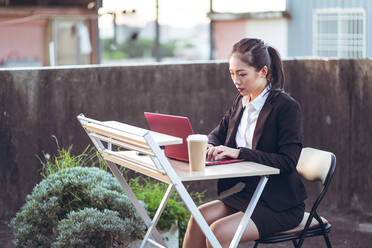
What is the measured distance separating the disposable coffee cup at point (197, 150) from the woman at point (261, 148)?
276mm

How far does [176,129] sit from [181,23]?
21623 millimetres

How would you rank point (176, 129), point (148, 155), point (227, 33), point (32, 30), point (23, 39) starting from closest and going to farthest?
1. point (148, 155)
2. point (176, 129)
3. point (32, 30)
4. point (23, 39)
5. point (227, 33)

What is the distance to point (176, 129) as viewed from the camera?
329cm

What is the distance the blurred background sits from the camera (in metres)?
20.6

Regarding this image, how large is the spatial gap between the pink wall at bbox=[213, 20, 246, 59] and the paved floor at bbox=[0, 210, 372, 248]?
20580 mm

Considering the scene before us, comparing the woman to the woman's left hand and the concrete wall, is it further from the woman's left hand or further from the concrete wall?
the concrete wall

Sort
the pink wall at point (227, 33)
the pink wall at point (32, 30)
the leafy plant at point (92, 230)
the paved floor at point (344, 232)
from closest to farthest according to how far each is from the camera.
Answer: the leafy plant at point (92, 230) < the paved floor at point (344, 232) < the pink wall at point (32, 30) < the pink wall at point (227, 33)

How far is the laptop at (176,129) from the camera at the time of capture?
3.24 meters

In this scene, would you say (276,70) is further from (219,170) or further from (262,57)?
(219,170)

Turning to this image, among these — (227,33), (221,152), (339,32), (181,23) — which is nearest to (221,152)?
(221,152)

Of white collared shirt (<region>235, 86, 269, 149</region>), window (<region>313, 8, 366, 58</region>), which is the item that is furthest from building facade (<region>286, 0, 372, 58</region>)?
white collared shirt (<region>235, 86, 269, 149</region>)

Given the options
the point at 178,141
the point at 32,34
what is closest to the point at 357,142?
the point at 178,141

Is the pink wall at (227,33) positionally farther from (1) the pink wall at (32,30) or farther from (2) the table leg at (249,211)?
(2) the table leg at (249,211)

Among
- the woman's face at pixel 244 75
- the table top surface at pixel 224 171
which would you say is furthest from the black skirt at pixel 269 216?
the woman's face at pixel 244 75
